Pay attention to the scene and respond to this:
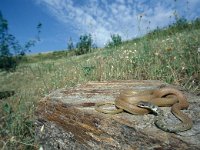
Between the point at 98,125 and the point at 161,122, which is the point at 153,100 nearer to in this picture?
the point at 161,122

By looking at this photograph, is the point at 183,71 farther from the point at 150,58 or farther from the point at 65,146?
the point at 65,146

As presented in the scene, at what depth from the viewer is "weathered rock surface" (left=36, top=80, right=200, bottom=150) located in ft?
8.75

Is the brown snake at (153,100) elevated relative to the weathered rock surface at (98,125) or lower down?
elevated

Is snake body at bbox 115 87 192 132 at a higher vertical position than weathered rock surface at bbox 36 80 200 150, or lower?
higher

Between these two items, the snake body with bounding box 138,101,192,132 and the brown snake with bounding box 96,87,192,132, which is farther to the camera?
the brown snake with bounding box 96,87,192,132

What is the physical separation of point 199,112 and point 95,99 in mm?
1381

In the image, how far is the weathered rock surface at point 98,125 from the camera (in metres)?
2.67

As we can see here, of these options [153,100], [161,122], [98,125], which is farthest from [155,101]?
[98,125]

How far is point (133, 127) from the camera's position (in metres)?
2.87

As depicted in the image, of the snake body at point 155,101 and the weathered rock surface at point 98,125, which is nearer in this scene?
the weathered rock surface at point 98,125

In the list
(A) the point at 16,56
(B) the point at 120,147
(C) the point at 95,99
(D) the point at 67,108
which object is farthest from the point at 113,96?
(A) the point at 16,56

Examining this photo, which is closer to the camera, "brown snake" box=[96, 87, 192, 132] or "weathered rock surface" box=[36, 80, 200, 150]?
"weathered rock surface" box=[36, 80, 200, 150]

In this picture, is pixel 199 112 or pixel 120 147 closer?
pixel 120 147

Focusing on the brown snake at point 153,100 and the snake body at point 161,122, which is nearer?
the snake body at point 161,122
